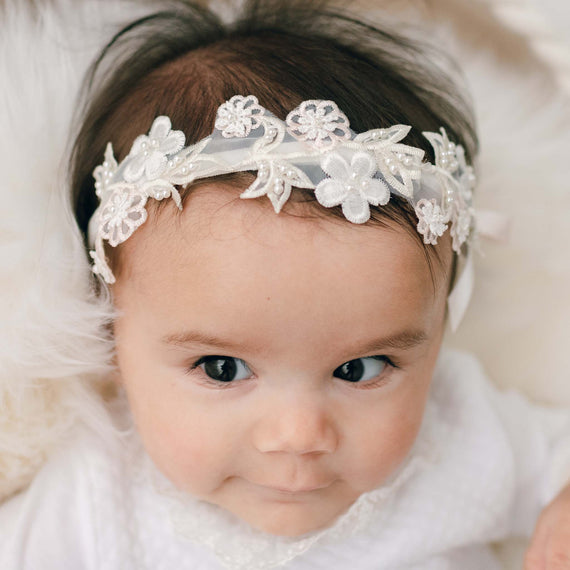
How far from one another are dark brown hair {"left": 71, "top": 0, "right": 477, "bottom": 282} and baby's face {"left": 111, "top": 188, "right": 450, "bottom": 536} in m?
0.05

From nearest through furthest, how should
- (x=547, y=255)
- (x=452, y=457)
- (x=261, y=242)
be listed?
(x=261, y=242)
(x=452, y=457)
(x=547, y=255)

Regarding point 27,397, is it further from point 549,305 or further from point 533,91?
point 533,91

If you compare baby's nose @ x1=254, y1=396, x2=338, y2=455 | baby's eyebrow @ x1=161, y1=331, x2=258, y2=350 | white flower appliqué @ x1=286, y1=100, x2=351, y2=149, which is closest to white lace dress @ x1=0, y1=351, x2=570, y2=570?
baby's nose @ x1=254, y1=396, x2=338, y2=455

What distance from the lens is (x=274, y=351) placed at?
981 mm

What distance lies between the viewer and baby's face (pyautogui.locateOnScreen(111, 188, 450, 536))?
0.96m

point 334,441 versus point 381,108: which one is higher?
point 381,108

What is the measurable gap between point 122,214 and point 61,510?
546 millimetres

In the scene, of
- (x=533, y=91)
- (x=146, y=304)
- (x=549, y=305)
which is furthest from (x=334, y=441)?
(x=533, y=91)

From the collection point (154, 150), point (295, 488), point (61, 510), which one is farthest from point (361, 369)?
point (61, 510)

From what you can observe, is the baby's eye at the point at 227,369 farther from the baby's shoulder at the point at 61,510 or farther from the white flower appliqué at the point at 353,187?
the baby's shoulder at the point at 61,510

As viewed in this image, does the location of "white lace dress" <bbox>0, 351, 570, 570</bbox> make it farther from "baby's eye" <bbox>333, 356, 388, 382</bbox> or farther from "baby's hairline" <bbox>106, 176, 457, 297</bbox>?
"baby's hairline" <bbox>106, 176, 457, 297</bbox>

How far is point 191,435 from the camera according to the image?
104 cm

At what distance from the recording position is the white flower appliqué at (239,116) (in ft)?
3.27

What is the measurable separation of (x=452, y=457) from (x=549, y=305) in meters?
0.41
